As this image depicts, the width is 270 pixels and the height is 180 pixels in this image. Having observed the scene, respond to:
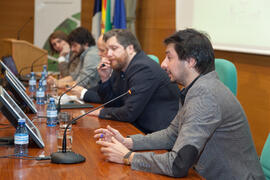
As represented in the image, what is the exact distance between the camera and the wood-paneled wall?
3.36 meters

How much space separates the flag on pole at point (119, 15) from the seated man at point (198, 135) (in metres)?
4.06

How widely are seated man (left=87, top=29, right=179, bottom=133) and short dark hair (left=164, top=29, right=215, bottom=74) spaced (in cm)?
88

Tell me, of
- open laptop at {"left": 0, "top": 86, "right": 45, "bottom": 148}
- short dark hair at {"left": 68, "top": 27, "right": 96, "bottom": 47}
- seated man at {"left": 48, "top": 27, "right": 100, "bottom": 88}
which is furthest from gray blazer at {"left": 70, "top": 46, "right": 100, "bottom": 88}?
open laptop at {"left": 0, "top": 86, "right": 45, "bottom": 148}

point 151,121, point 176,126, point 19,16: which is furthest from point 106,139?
point 19,16

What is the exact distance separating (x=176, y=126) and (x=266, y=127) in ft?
5.11

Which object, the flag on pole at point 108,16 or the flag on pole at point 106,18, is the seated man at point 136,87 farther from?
Result: the flag on pole at point 106,18

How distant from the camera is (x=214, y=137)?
1800mm

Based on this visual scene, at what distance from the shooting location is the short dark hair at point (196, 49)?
1898 millimetres

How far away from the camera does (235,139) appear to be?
1.81 m

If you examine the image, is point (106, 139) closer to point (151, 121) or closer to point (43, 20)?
point (151, 121)

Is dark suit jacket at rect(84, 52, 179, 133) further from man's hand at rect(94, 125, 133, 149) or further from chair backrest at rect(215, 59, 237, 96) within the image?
man's hand at rect(94, 125, 133, 149)

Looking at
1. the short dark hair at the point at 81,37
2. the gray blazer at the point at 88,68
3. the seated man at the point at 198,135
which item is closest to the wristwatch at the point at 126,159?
the seated man at the point at 198,135

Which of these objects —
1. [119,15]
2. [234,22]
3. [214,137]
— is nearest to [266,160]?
[214,137]

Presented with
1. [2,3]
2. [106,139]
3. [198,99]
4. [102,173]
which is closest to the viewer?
[102,173]
